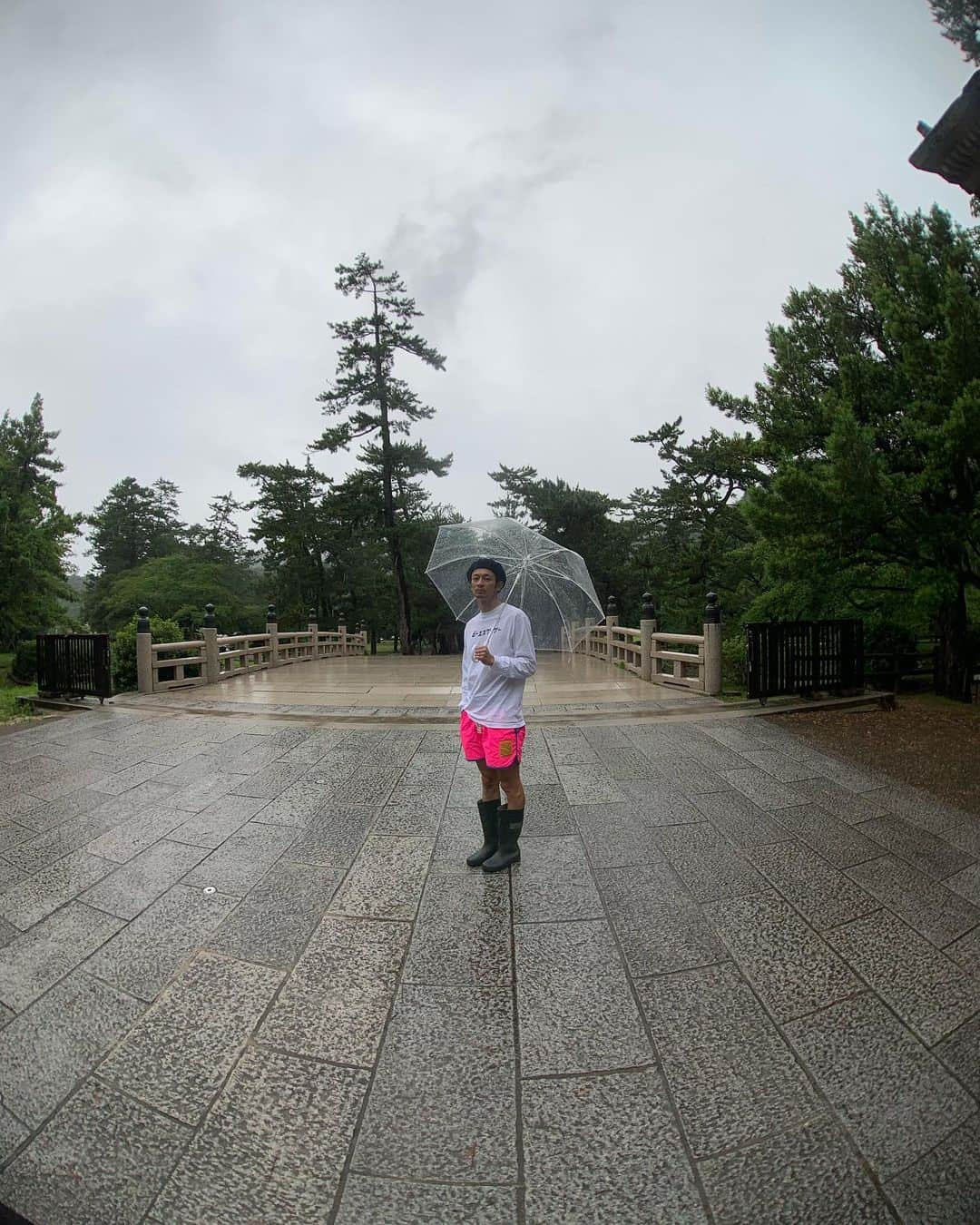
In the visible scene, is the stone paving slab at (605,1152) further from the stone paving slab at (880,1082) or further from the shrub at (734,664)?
the shrub at (734,664)

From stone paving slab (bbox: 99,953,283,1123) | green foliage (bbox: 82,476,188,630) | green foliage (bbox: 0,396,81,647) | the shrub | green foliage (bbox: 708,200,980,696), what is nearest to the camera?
stone paving slab (bbox: 99,953,283,1123)

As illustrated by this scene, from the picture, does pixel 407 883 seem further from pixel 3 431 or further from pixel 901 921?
pixel 3 431

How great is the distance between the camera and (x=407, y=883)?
2852 millimetres

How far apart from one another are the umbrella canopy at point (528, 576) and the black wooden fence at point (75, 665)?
482cm

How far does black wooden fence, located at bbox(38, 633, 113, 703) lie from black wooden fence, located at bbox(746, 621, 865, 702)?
343 inches

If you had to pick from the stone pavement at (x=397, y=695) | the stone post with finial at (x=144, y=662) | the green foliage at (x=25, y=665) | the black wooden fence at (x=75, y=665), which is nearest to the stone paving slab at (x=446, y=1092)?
the stone pavement at (x=397, y=695)

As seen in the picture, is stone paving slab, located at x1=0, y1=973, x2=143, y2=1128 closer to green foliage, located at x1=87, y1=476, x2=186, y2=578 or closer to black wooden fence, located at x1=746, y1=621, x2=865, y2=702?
black wooden fence, located at x1=746, y1=621, x2=865, y2=702

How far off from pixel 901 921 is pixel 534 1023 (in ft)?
5.67

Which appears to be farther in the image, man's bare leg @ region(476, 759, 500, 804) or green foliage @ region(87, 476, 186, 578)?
green foliage @ region(87, 476, 186, 578)

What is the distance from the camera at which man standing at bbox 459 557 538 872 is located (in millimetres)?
2939

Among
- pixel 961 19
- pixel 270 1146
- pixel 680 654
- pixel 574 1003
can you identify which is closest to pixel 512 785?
pixel 574 1003

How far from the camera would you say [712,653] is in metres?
7.86

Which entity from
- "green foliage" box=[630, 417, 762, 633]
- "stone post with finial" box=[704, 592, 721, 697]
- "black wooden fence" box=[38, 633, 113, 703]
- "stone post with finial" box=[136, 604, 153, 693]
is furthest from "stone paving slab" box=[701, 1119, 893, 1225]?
"green foliage" box=[630, 417, 762, 633]

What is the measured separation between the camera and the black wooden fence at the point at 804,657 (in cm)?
709
